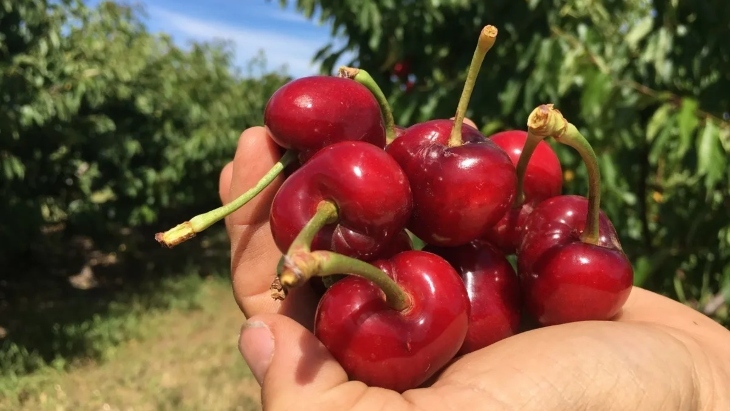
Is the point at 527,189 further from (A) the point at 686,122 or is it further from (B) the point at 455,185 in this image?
(A) the point at 686,122

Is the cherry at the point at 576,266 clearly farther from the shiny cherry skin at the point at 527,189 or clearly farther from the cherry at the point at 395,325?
the cherry at the point at 395,325

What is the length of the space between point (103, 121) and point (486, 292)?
5.40m

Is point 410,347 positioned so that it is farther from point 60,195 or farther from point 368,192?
point 60,195

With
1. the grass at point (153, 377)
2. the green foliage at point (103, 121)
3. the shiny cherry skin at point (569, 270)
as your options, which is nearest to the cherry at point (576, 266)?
the shiny cherry skin at point (569, 270)

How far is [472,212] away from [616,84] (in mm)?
1407

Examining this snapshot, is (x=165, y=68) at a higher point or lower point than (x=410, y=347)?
lower

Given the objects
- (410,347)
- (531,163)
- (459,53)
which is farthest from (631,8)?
(410,347)

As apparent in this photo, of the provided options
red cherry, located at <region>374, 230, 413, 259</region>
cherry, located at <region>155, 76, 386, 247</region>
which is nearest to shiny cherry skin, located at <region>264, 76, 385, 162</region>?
cherry, located at <region>155, 76, 386, 247</region>

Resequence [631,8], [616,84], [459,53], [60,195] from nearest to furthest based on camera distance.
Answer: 1. [616,84]
2. [459,53]
3. [631,8]
4. [60,195]

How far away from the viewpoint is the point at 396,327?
3.53 feet

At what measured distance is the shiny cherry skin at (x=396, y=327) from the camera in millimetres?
1071

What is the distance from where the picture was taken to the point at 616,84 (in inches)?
92.0

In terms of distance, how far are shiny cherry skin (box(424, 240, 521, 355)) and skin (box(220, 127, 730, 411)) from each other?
7cm

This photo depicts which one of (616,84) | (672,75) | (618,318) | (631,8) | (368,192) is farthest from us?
(631,8)
